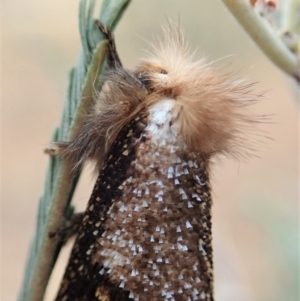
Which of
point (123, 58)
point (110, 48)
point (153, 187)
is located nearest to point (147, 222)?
point (153, 187)

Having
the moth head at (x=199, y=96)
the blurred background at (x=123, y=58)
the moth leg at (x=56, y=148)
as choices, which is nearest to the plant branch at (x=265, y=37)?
the moth head at (x=199, y=96)

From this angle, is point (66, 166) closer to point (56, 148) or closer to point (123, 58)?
point (56, 148)

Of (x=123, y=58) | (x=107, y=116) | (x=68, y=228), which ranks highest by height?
(x=123, y=58)

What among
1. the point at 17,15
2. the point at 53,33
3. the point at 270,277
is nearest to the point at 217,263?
the point at 270,277

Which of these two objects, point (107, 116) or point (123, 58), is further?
point (123, 58)

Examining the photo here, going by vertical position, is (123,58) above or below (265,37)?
above

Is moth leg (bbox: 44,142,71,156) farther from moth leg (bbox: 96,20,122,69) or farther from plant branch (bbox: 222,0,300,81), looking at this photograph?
plant branch (bbox: 222,0,300,81)

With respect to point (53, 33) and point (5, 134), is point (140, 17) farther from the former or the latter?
point (5, 134)
